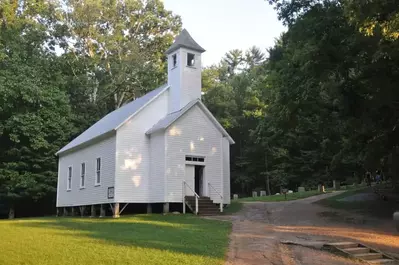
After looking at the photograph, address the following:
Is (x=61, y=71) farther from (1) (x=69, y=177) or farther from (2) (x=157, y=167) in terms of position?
(2) (x=157, y=167)

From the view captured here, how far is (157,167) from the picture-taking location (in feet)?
77.2

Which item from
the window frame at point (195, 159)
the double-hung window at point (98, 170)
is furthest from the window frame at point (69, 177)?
the window frame at point (195, 159)

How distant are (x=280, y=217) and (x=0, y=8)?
108 feet

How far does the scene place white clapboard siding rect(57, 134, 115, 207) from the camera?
24219 mm

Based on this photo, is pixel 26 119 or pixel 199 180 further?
pixel 26 119

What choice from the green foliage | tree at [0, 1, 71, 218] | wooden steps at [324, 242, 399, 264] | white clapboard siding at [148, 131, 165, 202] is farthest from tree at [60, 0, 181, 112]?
wooden steps at [324, 242, 399, 264]

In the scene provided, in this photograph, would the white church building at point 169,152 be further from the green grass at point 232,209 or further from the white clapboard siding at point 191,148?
the green grass at point 232,209

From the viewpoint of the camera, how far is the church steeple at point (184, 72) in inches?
974

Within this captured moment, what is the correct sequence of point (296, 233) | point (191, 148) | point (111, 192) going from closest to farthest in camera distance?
point (296, 233) → point (111, 192) → point (191, 148)

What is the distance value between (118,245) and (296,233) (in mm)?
6774

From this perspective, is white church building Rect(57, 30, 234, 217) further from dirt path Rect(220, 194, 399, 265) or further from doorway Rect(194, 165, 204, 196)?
dirt path Rect(220, 194, 399, 265)

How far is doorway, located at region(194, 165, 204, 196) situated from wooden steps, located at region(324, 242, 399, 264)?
12.2 meters

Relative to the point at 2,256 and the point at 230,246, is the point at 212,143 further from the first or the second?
the point at 2,256

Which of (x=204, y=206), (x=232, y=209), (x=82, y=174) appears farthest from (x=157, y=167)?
(x=82, y=174)
